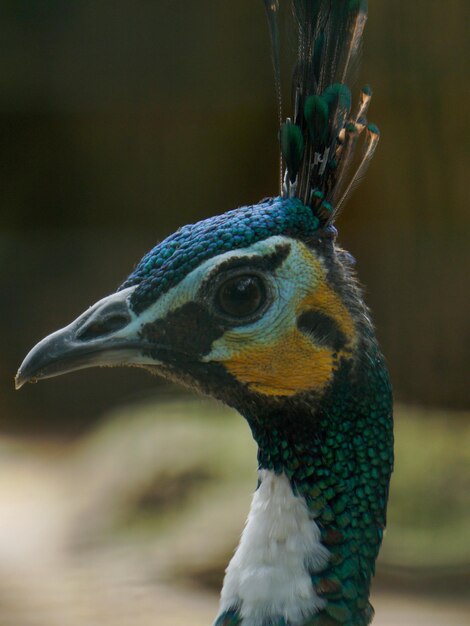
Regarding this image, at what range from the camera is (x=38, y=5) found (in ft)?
12.3

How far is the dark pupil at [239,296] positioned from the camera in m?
1.15

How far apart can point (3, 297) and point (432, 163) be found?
2.31 metres

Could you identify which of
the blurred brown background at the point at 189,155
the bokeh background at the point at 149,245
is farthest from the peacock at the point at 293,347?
the blurred brown background at the point at 189,155

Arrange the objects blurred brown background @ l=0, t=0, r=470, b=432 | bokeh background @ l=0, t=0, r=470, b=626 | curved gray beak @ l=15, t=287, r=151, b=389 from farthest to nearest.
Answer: blurred brown background @ l=0, t=0, r=470, b=432
bokeh background @ l=0, t=0, r=470, b=626
curved gray beak @ l=15, t=287, r=151, b=389

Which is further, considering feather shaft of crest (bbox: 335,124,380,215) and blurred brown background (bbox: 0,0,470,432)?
blurred brown background (bbox: 0,0,470,432)

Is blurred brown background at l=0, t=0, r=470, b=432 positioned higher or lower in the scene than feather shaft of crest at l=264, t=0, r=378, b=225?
higher

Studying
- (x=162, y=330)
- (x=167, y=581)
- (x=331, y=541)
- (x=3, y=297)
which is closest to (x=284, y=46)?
(x=162, y=330)

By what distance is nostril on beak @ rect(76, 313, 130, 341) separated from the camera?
1140 millimetres

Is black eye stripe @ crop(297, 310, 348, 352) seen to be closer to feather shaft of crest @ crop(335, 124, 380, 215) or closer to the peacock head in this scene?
the peacock head

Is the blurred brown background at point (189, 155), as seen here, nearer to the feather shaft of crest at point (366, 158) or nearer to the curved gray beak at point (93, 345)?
the feather shaft of crest at point (366, 158)

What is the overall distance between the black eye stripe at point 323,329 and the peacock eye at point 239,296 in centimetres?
7

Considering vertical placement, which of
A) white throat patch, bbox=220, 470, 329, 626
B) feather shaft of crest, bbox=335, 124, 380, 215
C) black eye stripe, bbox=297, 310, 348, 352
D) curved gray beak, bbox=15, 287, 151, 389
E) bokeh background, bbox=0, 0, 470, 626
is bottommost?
white throat patch, bbox=220, 470, 329, 626

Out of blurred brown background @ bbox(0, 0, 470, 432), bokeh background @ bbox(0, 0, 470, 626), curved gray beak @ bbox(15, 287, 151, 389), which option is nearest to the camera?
curved gray beak @ bbox(15, 287, 151, 389)

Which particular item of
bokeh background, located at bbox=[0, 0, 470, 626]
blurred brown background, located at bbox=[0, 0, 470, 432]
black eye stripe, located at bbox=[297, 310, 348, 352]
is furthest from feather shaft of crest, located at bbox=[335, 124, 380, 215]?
blurred brown background, located at bbox=[0, 0, 470, 432]
